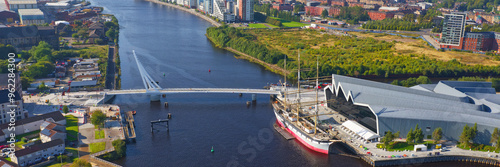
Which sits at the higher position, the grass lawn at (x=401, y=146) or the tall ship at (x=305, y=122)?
the tall ship at (x=305, y=122)

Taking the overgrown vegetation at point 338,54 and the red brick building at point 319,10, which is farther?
the red brick building at point 319,10

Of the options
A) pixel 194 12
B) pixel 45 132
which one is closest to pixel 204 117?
pixel 45 132

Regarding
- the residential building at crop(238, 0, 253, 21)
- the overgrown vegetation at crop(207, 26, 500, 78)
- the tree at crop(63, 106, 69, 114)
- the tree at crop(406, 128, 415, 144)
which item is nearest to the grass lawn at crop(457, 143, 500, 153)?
the tree at crop(406, 128, 415, 144)

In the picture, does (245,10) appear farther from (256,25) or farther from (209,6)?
(209,6)

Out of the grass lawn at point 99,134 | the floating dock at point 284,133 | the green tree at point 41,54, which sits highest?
the green tree at point 41,54

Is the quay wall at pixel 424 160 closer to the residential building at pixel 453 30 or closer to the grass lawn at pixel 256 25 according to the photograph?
the residential building at pixel 453 30

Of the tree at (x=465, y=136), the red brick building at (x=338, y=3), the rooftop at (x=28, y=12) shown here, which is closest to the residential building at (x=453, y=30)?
the tree at (x=465, y=136)
